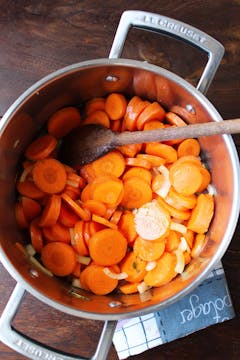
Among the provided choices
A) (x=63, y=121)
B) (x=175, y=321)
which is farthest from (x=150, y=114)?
(x=175, y=321)

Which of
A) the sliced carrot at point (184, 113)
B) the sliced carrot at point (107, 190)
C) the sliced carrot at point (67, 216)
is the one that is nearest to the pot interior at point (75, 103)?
the sliced carrot at point (184, 113)

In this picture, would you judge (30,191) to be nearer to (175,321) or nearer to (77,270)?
(77,270)

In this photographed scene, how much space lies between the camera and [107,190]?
134 cm

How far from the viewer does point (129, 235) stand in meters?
1.36

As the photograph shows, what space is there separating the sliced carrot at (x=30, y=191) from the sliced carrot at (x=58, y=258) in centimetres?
13

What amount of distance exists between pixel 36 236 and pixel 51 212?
8 centimetres

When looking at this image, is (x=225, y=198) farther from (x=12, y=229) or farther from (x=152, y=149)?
(x=12, y=229)

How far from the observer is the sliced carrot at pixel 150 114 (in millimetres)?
1358

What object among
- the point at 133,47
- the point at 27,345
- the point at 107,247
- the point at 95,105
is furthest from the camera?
the point at 133,47

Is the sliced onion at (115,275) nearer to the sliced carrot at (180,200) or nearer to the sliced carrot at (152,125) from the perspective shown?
the sliced carrot at (180,200)

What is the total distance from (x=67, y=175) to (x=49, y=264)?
24 centimetres

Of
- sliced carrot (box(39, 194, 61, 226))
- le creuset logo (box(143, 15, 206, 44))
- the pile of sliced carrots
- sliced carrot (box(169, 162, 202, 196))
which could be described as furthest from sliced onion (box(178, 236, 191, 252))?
le creuset logo (box(143, 15, 206, 44))

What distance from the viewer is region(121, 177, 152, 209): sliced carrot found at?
53.7 inches

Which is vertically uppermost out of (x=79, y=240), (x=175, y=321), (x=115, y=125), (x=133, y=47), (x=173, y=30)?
(x=173, y=30)
